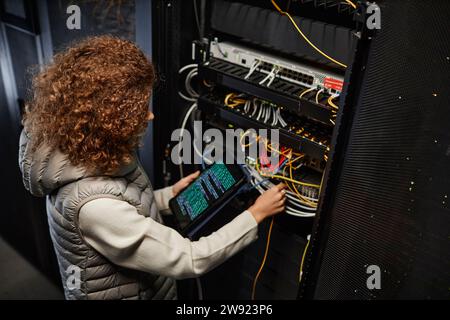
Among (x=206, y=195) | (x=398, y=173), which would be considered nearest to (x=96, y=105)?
(x=206, y=195)

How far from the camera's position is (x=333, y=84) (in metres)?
1.04

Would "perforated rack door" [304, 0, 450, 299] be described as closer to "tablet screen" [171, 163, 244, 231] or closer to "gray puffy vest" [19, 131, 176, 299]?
"tablet screen" [171, 163, 244, 231]

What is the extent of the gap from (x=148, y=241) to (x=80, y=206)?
7.1 inches

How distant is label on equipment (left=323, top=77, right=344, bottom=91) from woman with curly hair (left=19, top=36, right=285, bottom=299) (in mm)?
443

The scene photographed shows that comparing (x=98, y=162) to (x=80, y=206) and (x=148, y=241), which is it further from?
(x=148, y=241)

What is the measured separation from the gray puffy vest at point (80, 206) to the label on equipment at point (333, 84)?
1.76ft

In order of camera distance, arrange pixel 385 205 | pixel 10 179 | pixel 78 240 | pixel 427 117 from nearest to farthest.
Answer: pixel 427 117, pixel 385 205, pixel 78 240, pixel 10 179

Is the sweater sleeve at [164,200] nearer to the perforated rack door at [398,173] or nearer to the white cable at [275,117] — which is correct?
the white cable at [275,117]

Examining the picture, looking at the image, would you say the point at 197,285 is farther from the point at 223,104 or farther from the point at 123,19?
the point at 123,19

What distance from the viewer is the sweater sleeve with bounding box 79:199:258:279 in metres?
0.95

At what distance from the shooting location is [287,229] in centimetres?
132
